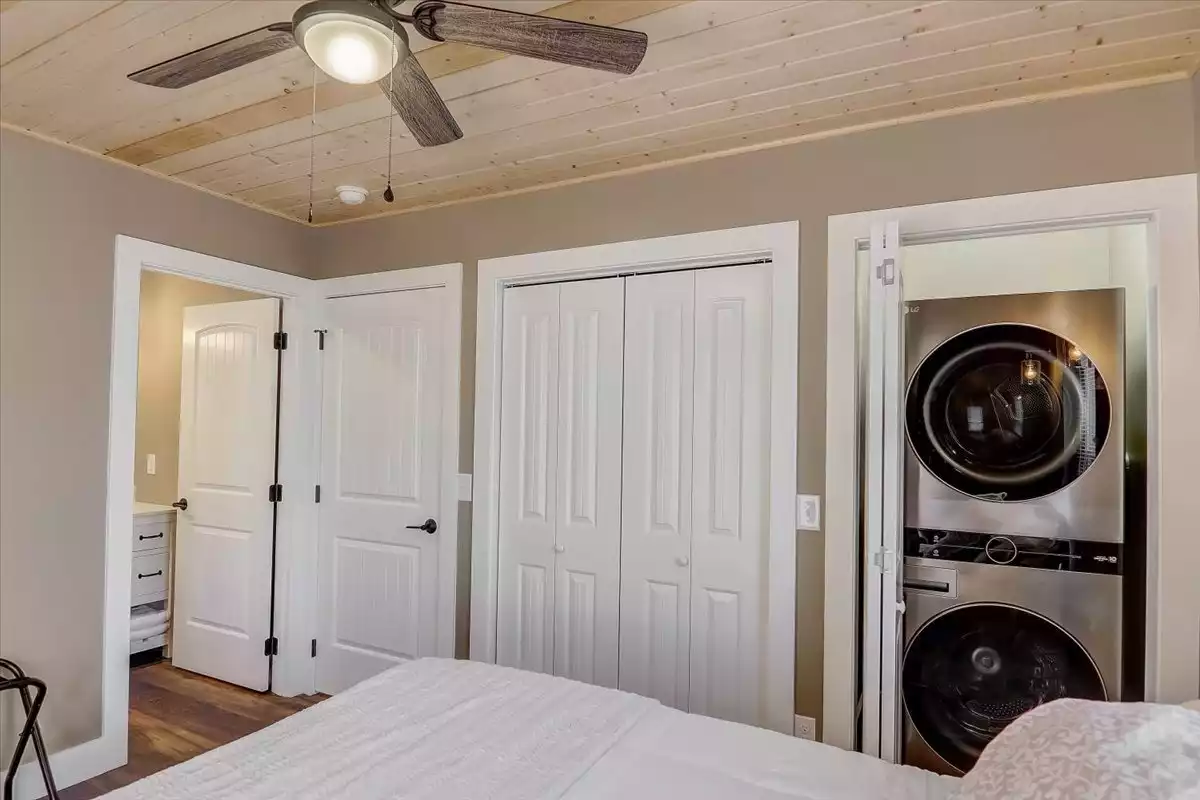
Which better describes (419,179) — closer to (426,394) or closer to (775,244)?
(426,394)

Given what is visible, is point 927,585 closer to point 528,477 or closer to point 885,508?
point 885,508

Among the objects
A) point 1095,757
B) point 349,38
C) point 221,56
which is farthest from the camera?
point 221,56

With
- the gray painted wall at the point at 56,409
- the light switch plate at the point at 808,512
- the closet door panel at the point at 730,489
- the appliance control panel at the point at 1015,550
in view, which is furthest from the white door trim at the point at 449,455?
the appliance control panel at the point at 1015,550

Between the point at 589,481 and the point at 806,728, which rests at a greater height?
the point at 589,481

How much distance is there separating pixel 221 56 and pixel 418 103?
1.31 ft

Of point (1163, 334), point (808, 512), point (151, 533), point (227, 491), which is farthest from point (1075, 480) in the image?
point (151, 533)

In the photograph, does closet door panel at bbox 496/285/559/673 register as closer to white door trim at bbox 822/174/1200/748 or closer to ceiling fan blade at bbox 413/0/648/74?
white door trim at bbox 822/174/1200/748

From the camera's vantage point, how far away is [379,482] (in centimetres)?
329

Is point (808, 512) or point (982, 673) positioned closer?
point (982, 673)

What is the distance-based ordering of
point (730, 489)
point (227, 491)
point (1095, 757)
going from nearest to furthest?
point (1095, 757), point (730, 489), point (227, 491)

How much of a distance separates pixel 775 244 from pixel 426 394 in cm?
168

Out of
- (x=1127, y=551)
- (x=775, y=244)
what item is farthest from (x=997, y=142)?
(x=1127, y=551)

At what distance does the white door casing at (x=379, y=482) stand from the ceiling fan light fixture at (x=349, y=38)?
180 centimetres

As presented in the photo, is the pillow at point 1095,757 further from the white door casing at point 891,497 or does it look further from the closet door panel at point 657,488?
the closet door panel at point 657,488
